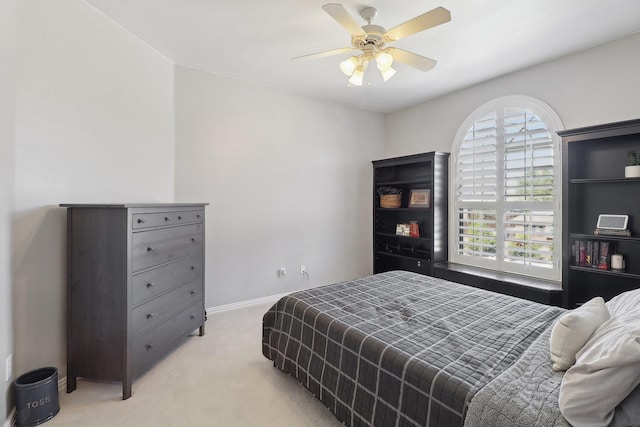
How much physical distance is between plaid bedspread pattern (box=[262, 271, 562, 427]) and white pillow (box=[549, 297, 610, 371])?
190 mm

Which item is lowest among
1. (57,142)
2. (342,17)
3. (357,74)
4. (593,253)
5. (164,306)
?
(164,306)

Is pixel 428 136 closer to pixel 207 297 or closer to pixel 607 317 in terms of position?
pixel 607 317

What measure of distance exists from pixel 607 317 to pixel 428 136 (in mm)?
3279

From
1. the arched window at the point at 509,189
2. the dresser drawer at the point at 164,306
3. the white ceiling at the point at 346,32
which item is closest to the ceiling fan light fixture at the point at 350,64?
the white ceiling at the point at 346,32

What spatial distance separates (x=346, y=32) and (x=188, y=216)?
2123mm

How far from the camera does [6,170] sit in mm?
1696

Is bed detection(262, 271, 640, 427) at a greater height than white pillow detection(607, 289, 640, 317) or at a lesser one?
lesser

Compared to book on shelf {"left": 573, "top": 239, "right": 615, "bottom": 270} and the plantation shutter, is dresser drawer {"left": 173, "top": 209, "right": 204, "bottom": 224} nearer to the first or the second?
the plantation shutter

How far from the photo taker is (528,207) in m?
3.20

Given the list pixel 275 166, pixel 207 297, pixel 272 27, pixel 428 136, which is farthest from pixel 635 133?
pixel 207 297

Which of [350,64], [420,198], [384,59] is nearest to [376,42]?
[384,59]

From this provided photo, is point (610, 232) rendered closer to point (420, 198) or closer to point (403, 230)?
point (420, 198)

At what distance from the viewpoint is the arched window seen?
3.03 m

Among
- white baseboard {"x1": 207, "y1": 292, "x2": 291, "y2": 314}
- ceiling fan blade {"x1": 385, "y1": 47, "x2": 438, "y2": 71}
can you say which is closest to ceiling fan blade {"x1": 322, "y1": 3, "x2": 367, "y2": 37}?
ceiling fan blade {"x1": 385, "y1": 47, "x2": 438, "y2": 71}
